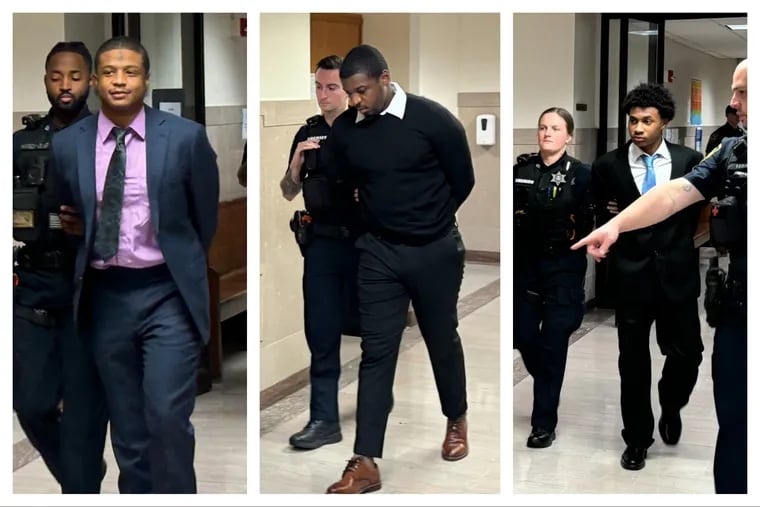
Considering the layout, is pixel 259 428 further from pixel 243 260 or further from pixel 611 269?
pixel 611 269

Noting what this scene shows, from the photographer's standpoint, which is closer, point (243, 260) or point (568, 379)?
point (243, 260)

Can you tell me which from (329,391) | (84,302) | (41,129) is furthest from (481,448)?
(41,129)

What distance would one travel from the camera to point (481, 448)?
3.30 metres

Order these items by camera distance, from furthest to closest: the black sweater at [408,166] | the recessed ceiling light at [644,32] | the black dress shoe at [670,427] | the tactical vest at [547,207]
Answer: the recessed ceiling light at [644,32], the black dress shoe at [670,427], the tactical vest at [547,207], the black sweater at [408,166]

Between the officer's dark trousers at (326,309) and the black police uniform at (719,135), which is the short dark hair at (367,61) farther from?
the black police uniform at (719,135)

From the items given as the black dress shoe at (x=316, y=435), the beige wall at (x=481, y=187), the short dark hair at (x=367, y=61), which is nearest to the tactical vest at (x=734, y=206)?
the beige wall at (x=481, y=187)

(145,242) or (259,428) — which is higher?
(145,242)

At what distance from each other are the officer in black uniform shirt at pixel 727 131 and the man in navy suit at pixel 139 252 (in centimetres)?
165

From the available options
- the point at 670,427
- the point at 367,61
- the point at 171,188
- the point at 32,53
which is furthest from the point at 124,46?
the point at 670,427

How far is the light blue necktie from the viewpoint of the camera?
362cm

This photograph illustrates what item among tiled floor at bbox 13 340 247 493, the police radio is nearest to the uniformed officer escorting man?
the police radio

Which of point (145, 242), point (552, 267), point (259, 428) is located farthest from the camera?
point (552, 267)

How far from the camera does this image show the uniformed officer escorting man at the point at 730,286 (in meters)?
3.21

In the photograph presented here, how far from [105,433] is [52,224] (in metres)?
0.66
